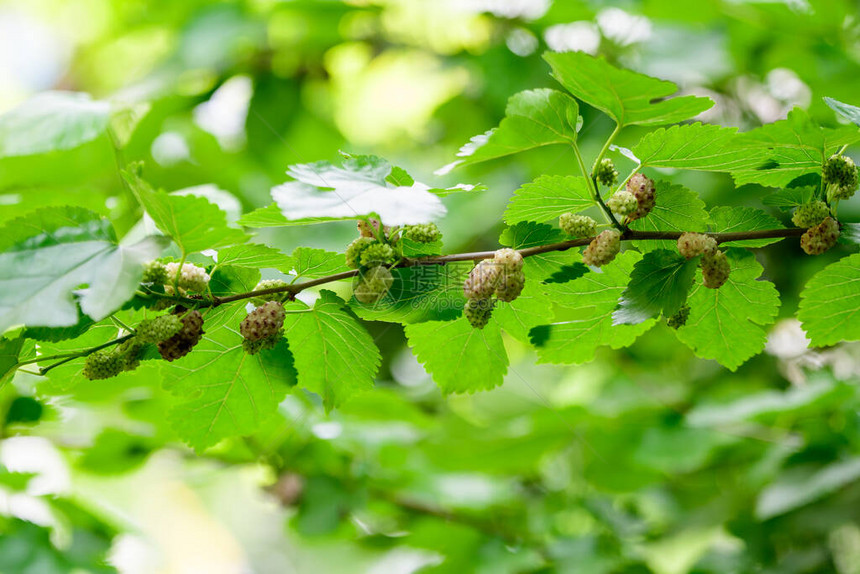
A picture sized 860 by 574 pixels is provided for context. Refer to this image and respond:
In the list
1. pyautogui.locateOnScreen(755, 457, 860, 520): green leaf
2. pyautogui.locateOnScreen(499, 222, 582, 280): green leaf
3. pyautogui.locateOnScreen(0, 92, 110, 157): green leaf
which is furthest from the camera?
pyautogui.locateOnScreen(755, 457, 860, 520): green leaf

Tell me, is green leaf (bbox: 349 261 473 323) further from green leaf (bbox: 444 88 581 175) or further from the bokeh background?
the bokeh background

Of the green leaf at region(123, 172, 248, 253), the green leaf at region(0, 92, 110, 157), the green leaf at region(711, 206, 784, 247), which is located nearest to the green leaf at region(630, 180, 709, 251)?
the green leaf at region(711, 206, 784, 247)

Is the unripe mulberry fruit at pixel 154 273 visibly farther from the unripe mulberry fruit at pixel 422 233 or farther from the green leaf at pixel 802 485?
the green leaf at pixel 802 485

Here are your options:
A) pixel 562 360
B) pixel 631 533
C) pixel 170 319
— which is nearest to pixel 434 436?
pixel 631 533

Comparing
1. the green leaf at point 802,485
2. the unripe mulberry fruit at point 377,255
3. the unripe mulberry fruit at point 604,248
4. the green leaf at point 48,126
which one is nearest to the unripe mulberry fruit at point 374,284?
the unripe mulberry fruit at point 377,255

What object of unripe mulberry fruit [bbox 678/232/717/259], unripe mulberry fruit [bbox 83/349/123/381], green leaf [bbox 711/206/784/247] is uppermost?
unripe mulberry fruit [bbox 678/232/717/259]

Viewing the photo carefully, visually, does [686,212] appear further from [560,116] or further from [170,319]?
[170,319]
